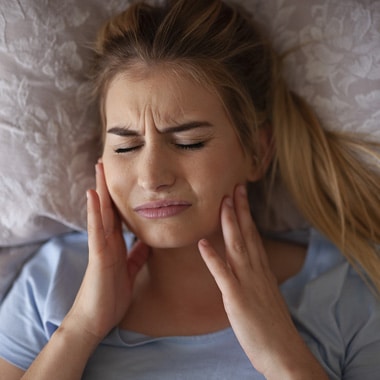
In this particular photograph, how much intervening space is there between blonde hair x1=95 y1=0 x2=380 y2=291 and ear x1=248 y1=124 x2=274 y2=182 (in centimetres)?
1

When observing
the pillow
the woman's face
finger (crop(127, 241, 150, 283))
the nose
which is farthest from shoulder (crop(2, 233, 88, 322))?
the pillow

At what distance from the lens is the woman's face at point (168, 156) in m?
1.40

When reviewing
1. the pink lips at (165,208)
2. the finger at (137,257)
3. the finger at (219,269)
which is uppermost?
the pink lips at (165,208)

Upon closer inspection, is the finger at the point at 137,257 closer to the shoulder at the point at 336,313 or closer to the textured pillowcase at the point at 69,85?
the textured pillowcase at the point at 69,85

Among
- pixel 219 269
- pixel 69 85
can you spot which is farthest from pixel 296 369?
pixel 69 85

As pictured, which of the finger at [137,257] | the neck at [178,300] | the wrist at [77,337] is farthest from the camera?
the finger at [137,257]

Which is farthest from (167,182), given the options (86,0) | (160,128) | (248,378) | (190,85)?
(86,0)

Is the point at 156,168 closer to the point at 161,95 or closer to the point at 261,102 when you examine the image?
the point at 161,95

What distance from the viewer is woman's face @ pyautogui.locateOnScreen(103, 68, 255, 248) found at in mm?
1403

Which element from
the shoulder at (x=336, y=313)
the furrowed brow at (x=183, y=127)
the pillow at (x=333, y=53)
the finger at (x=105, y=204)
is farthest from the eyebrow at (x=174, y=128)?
the shoulder at (x=336, y=313)

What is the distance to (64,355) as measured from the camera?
4.65ft

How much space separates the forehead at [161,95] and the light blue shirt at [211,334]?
47 centimetres

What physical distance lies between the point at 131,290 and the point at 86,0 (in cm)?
76

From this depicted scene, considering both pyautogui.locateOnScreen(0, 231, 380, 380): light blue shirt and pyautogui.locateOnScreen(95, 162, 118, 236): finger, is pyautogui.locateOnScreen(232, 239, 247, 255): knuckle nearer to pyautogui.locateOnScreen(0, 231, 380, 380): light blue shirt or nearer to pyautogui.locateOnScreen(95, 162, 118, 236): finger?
pyautogui.locateOnScreen(0, 231, 380, 380): light blue shirt
